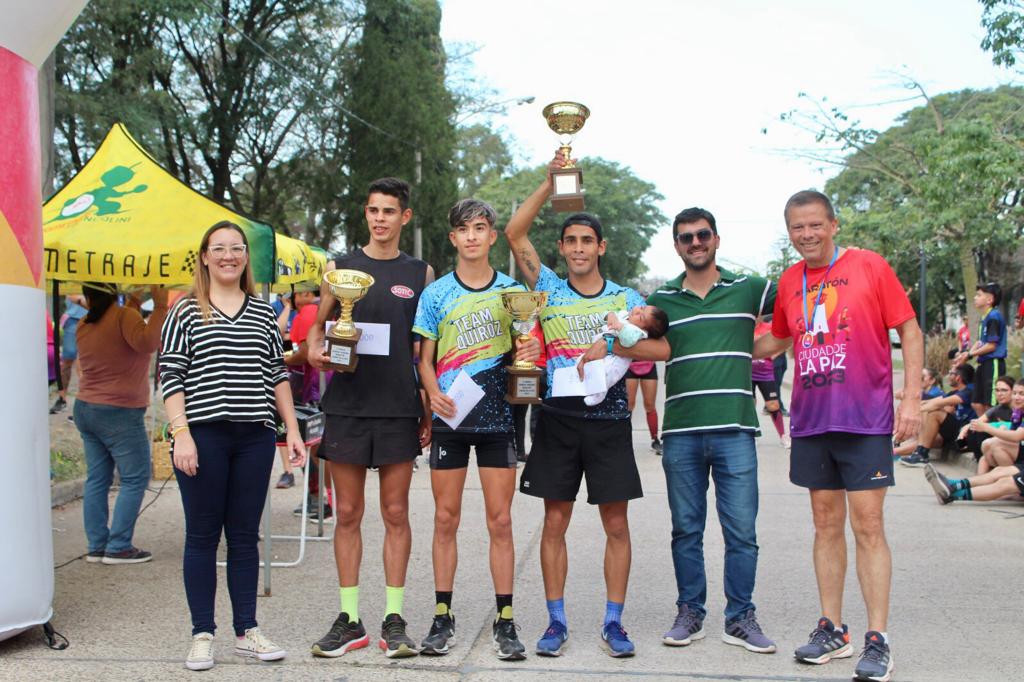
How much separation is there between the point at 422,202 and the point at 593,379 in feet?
98.0

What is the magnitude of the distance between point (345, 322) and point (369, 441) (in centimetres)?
58

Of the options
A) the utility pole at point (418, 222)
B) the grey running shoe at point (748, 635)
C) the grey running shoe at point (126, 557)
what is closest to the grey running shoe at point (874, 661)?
the grey running shoe at point (748, 635)

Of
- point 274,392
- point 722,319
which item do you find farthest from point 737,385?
point 274,392

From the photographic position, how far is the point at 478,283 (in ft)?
16.3

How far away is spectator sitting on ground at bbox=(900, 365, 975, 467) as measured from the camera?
1172cm

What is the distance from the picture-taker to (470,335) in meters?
4.89

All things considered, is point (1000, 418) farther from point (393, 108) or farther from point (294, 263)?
point (393, 108)

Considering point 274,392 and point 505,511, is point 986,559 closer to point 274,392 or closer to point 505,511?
point 505,511

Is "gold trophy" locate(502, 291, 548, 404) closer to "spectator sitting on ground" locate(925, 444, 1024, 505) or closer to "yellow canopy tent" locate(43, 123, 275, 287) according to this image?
"yellow canopy tent" locate(43, 123, 275, 287)

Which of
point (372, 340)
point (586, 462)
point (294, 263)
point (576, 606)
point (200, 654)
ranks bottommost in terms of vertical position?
point (576, 606)

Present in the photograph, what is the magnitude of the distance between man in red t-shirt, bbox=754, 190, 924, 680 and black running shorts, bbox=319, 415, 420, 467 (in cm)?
184

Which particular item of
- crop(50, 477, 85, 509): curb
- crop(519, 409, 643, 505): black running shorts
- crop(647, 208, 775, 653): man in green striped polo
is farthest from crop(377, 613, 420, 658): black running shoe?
crop(50, 477, 85, 509): curb

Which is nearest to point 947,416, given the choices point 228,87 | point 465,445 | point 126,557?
point 465,445

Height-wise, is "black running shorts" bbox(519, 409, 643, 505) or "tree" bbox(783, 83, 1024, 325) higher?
"tree" bbox(783, 83, 1024, 325)
